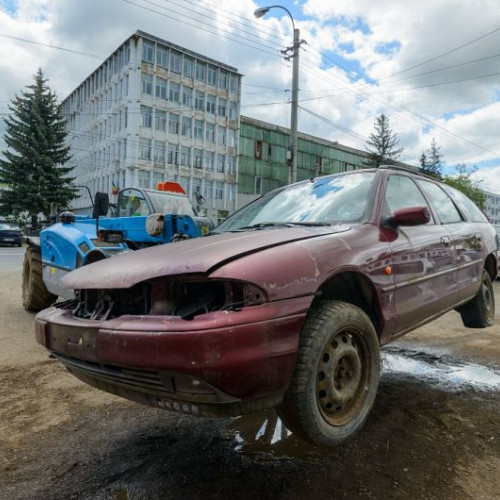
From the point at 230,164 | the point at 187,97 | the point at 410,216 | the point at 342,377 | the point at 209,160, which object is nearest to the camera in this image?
the point at 342,377

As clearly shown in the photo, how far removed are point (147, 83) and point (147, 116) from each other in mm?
2835

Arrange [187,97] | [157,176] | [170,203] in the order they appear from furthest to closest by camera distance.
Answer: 1. [187,97]
2. [157,176]
3. [170,203]

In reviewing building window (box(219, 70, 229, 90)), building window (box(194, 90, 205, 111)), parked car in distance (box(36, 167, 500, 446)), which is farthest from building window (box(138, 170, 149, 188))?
parked car in distance (box(36, 167, 500, 446))

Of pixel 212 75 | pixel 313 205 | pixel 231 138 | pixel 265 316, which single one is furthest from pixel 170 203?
pixel 212 75

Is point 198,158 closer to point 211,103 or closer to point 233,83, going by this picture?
point 211,103

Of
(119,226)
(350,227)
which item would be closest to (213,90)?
(119,226)

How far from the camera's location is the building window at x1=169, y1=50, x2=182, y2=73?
130 feet

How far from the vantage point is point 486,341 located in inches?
198

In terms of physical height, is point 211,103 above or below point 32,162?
above

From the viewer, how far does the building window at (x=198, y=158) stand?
41125mm

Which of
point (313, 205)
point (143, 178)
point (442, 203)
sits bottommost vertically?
point (313, 205)

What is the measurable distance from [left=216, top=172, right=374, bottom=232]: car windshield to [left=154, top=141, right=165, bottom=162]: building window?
36.2 m

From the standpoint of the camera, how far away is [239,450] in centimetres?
251

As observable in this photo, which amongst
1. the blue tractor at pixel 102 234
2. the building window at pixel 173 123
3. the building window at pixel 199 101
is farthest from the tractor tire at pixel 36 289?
the building window at pixel 199 101
